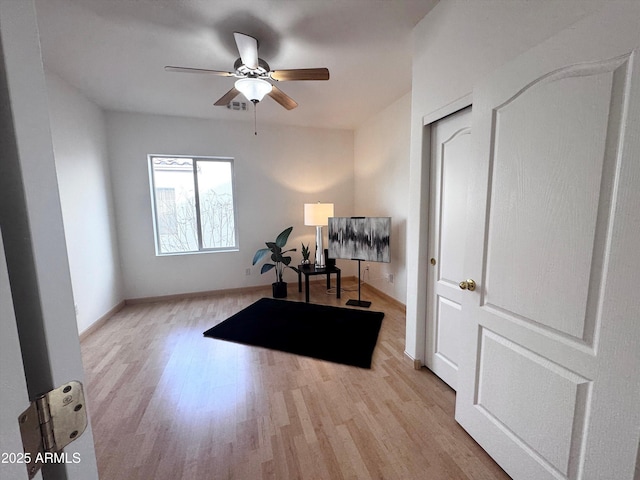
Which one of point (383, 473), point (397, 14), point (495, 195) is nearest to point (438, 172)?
point (495, 195)

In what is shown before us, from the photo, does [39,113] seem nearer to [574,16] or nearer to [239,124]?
[574,16]

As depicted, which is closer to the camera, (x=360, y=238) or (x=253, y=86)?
(x=253, y=86)

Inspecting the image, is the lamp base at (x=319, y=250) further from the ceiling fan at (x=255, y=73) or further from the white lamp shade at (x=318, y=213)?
the ceiling fan at (x=255, y=73)

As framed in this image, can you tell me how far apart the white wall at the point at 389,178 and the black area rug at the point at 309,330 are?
0.78 metres

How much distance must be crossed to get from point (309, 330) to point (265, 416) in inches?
47.9

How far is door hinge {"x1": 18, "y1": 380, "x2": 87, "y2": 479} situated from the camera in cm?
38

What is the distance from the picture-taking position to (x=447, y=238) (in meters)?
1.94

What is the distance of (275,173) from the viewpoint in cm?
436

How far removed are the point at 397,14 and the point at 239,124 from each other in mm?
2874

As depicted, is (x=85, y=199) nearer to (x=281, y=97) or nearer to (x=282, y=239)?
(x=282, y=239)

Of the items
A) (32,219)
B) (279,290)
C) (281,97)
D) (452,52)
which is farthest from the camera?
(279,290)

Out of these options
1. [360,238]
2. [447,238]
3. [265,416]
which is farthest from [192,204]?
[447,238]

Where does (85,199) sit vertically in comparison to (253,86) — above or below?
below

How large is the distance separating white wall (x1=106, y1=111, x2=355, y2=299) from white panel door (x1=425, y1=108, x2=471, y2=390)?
274cm
